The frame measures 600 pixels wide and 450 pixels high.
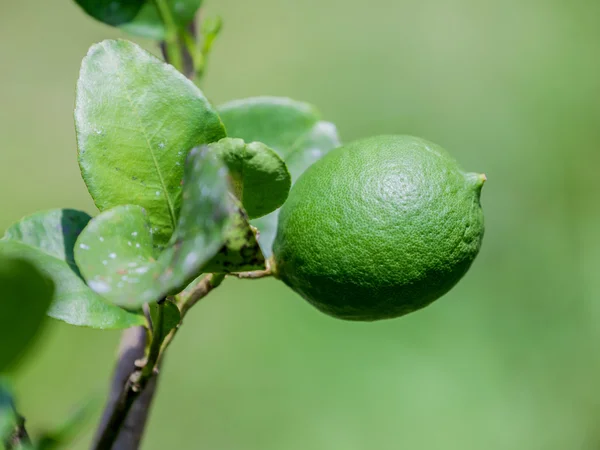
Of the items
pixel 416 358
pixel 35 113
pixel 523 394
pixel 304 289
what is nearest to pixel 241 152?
pixel 304 289

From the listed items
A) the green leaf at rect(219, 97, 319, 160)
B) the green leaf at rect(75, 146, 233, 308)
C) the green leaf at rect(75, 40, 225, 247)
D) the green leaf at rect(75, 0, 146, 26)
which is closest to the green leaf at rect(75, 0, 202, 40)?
the green leaf at rect(75, 0, 146, 26)

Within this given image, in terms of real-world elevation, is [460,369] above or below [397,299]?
below

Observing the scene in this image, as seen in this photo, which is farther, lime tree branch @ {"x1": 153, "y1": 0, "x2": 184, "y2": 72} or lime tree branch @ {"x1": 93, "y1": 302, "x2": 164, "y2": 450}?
lime tree branch @ {"x1": 153, "y1": 0, "x2": 184, "y2": 72}

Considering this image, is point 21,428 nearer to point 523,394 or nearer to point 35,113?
point 523,394

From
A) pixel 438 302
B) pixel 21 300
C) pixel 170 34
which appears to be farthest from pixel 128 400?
pixel 438 302

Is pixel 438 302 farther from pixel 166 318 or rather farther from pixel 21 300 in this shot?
pixel 21 300

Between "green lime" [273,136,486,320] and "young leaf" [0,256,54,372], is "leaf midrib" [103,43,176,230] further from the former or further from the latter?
"young leaf" [0,256,54,372]
